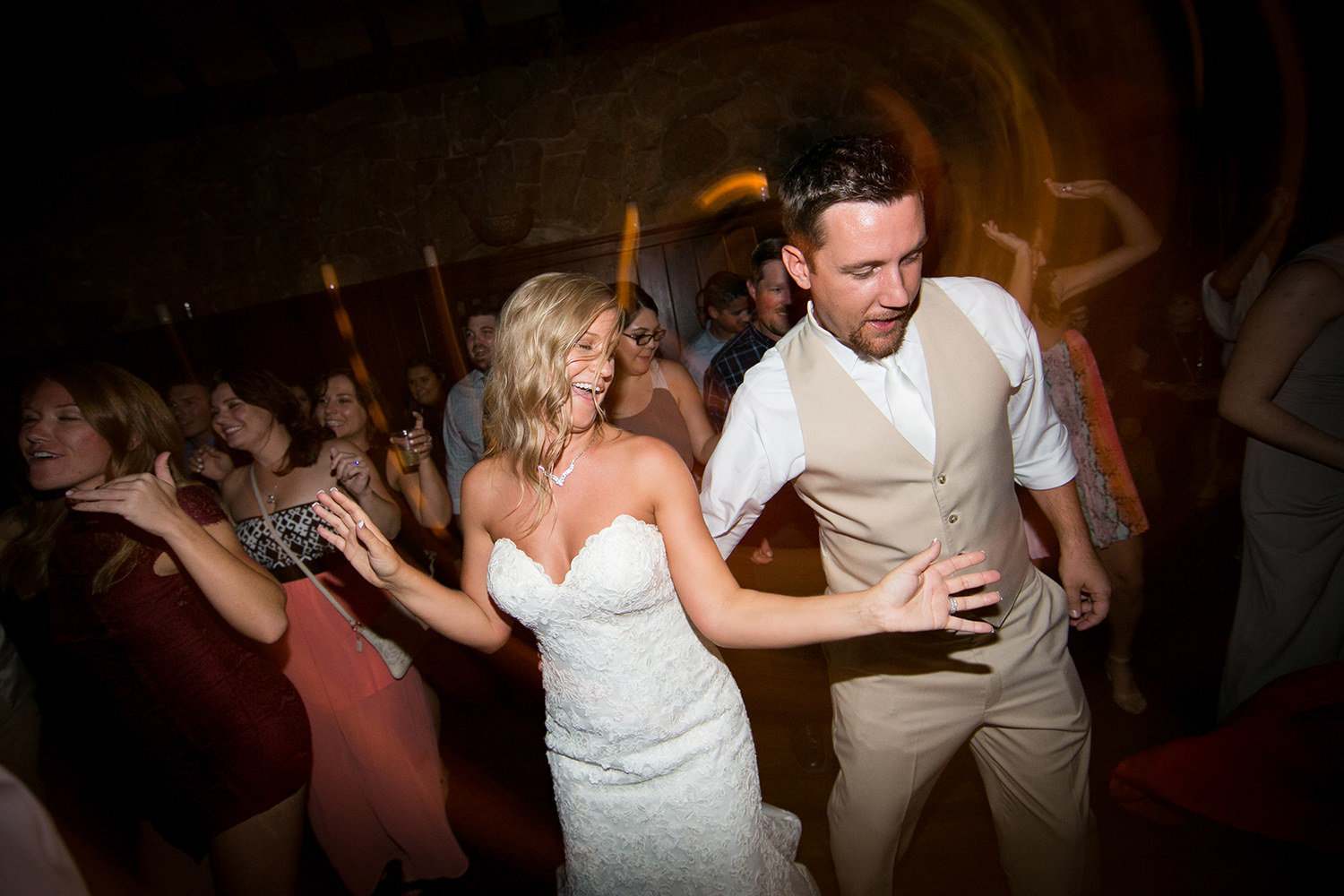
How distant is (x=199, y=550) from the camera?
1.49 metres

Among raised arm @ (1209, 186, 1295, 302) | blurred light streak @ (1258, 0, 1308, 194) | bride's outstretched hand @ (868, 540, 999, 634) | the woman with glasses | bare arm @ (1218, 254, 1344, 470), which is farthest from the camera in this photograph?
blurred light streak @ (1258, 0, 1308, 194)

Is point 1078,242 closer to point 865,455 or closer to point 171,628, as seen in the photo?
point 865,455

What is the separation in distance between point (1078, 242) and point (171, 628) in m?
6.17

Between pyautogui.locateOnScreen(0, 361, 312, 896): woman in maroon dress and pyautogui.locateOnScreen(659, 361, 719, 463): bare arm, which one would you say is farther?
pyautogui.locateOnScreen(659, 361, 719, 463): bare arm

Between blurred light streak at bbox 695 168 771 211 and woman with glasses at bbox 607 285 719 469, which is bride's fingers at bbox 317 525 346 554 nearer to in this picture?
woman with glasses at bbox 607 285 719 469

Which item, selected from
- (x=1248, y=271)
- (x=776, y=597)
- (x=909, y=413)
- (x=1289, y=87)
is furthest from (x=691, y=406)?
(x=1289, y=87)

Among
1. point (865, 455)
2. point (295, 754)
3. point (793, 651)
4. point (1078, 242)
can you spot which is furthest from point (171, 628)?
point (1078, 242)

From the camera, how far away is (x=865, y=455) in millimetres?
1368

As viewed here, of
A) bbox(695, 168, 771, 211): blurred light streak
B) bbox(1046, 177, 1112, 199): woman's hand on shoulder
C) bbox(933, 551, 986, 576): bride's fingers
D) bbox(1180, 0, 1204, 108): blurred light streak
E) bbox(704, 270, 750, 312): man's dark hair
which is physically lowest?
bbox(933, 551, 986, 576): bride's fingers

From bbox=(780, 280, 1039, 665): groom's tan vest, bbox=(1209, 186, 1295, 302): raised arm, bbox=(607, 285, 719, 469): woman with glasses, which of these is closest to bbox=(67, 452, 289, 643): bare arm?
bbox=(607, 285, 719, 469): woman with glasses

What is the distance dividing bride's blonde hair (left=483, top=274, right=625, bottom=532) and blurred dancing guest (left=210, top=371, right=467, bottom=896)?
98 centimetres

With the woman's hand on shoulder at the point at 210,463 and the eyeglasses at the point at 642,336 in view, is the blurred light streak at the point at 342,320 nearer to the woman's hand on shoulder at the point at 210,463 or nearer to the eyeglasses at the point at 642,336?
the woman's hand on shoulder at the point at 210,463

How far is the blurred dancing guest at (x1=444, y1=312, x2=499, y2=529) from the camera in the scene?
11.6 ft

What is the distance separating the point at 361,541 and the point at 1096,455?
8.45 ft
